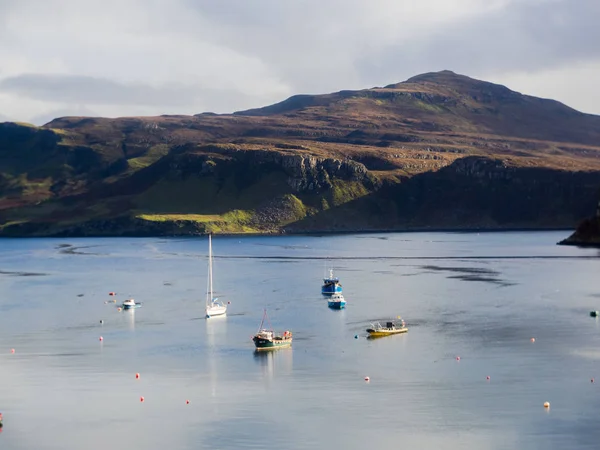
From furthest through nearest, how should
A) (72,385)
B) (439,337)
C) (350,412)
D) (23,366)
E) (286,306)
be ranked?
(286,306) < (439,337) < (23,366) < (72,385) < (350,412)

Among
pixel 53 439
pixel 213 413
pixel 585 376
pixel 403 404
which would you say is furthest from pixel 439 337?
pixel 53 439

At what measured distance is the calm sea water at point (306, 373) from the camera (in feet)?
237

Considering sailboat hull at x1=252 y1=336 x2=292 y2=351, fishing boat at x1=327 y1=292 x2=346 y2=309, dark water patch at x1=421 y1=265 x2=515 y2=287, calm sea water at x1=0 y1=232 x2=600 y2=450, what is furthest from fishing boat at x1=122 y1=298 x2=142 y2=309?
dark water patch at x1=421 y1=265 x2=515 y2=287

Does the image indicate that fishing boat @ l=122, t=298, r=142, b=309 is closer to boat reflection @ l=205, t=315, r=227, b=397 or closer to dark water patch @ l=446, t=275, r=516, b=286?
boat reflection @ l=205, t=315, r=227, b=397

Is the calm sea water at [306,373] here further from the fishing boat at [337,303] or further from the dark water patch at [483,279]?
the dark water patch at [483,279]

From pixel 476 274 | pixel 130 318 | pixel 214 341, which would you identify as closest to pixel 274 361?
pixel 214 341

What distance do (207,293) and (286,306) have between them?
44.0ft

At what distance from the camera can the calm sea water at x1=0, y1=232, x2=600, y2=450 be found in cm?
7231

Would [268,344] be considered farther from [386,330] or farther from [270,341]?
[386,330]

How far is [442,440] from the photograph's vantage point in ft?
230

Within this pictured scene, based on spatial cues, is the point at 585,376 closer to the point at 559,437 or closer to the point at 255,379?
the point at 559,437

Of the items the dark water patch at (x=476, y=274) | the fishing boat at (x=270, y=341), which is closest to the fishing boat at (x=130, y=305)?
the fishing boat at (x=270, y=341)

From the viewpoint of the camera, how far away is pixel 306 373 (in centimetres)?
9219

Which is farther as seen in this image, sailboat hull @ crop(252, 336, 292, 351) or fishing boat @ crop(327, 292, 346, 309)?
A: fishing boat @ crop(327, 292, 346, 309)
